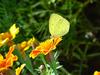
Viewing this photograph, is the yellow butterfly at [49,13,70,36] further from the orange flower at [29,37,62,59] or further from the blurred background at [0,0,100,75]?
the blurred background at [0,0,100,75]

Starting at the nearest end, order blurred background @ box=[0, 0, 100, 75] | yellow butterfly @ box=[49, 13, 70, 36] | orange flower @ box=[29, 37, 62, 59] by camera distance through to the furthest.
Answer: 1. orange flower @ box=[29, 37, 62, 59]
2. yellow butterfly @ box=[49, 13, 70, 36]
3. blurred background @ box=[0, 0, 100, 75]

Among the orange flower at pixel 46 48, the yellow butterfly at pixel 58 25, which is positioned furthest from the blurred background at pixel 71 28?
the orange flower at pixel 46 48

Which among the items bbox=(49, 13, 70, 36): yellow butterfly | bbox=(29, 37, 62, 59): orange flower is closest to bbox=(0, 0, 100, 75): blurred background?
bbox=(49, 13, 70, 36): yellow butterfly

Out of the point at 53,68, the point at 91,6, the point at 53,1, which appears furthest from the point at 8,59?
the point at 91,6

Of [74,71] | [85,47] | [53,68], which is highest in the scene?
[85,47]

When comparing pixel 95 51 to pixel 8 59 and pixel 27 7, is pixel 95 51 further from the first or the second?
pixel 8 59

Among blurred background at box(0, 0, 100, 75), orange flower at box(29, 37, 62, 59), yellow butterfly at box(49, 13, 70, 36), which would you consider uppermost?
blurred background at box(0, 0, 100, 75)

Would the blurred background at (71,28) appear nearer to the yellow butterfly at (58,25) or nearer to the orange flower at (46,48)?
the yellow butterfly at (58,25)

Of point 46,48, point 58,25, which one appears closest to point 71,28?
point 58,25
